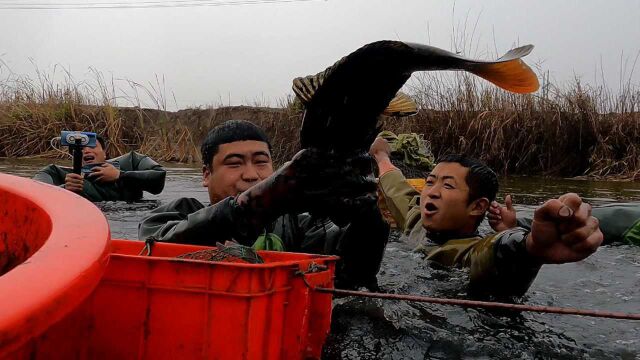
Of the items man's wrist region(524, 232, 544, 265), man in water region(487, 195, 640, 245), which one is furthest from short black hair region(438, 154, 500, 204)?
man's wrist region(524, 232, 544, 265)

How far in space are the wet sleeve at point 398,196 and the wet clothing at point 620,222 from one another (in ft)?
4.01

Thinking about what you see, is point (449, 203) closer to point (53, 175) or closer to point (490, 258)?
point (490, 258)

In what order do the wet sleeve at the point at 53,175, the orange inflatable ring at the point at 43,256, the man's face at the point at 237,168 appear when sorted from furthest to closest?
the wet sleeve at the point at 53,175
the man's face at the point at 237,168
the orange inflatable ring at the point at 43,256

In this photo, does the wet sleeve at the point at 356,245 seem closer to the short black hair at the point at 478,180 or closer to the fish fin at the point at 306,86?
the fish fin at the point at 306,86

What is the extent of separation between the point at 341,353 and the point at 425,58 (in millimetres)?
1070

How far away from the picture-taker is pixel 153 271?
5.07ft

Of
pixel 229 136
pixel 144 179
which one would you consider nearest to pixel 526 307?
pixel 229 136

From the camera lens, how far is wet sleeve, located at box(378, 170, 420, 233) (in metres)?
4.32

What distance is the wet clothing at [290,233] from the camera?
85.0 inches

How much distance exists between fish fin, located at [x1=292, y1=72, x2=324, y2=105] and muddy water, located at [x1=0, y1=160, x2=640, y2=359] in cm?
91

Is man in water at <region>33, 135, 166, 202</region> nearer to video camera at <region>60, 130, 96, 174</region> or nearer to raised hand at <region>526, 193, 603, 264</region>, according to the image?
video camera at <region>60, 130, 96, 174</region>

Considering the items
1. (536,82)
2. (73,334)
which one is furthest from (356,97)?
(73,334)

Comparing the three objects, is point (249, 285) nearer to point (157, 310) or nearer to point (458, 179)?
point (157, 310)

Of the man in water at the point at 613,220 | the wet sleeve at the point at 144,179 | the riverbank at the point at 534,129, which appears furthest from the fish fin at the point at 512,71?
the riverbank at the point at 534,129
